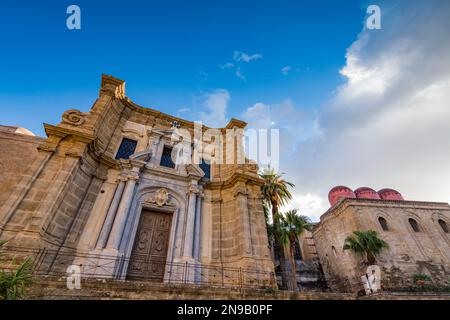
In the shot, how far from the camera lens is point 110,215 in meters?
9.69

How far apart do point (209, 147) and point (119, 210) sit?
7343 millimetres

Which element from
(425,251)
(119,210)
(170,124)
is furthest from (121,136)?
(425,251)

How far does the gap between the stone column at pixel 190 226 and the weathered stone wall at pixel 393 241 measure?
687 inches

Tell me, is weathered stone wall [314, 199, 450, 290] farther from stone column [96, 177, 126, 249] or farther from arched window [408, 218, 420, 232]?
stone column [96, 177, 126, 249]

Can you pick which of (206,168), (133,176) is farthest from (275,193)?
(133,176)

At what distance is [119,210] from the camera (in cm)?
980

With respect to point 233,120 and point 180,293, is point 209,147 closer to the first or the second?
point 233,120

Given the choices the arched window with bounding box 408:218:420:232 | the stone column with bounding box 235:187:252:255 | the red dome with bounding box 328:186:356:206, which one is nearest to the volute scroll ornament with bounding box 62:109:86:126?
the stone column with bounding box 235:187:252:255

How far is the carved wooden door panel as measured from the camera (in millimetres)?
9133

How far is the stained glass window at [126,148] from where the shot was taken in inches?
488

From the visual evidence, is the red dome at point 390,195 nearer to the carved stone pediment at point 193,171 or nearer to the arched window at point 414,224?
the arched window at point 414,224

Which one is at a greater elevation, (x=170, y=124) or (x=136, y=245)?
(x=170, y=124)

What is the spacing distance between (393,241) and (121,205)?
24746 millimetres

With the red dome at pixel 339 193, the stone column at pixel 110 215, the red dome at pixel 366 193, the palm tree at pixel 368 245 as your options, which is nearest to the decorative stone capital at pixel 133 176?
the stone column at pixel 110 215
